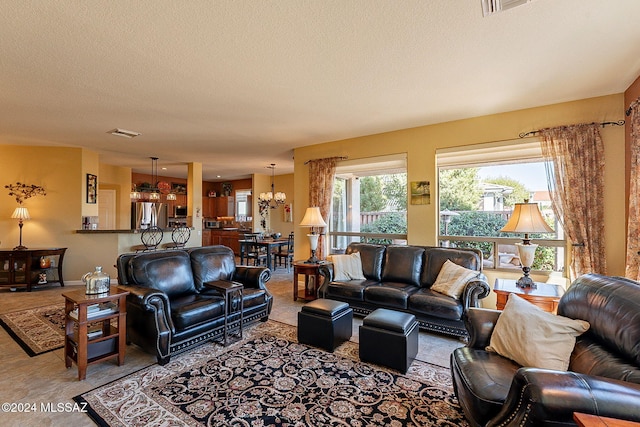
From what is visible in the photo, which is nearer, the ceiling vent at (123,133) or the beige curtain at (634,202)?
the beige curtain at (634,202)

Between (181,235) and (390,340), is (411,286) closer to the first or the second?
(390,340)

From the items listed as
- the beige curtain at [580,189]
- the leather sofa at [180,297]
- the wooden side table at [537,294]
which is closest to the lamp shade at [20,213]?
the leather sofa at [180,297]

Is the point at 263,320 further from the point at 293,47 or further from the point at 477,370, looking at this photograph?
the point at 293,47

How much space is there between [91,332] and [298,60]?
123 inches

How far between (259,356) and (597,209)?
418 centimetres

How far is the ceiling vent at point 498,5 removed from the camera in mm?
1917

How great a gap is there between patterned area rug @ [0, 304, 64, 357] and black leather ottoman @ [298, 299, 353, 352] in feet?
8.65

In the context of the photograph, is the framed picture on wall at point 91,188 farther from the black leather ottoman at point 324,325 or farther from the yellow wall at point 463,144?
the black leather ottoman at point 324,325

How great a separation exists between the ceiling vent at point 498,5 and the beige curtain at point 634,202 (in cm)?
208

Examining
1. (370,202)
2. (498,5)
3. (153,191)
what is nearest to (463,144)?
(370,202)

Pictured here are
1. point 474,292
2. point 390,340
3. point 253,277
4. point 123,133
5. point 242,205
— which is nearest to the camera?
point 390,340

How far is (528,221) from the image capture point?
307cm

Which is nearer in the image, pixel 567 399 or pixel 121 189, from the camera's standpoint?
pixel 567 399

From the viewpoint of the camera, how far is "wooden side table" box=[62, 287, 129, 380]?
8.14ft
